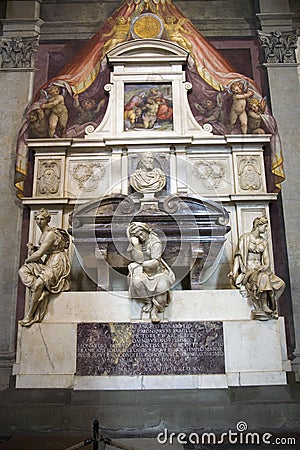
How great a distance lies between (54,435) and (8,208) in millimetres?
3727

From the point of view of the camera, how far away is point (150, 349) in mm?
5672

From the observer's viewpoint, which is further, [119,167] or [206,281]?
[119,167]

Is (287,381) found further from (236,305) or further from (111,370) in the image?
(111,370)

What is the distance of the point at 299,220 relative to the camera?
295 inches

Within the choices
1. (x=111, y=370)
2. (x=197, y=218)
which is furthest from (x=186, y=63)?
(x=111, y=370)

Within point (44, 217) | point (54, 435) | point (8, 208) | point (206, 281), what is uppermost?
point (8, 208)

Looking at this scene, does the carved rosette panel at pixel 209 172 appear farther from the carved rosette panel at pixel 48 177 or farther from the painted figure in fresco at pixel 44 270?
the painted figure in fresco at pixel 44 270

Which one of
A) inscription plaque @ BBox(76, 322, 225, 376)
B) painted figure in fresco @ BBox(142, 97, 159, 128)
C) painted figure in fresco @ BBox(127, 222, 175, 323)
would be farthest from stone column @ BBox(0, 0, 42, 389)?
painted figure in fresco @ BBox(127, 222, 175, 323)

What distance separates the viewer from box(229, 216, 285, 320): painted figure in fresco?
582 centimetres

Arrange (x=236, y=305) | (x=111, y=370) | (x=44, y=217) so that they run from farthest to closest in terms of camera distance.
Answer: (x=44, y=217), (x=236, y=305), (x=111, y=370)

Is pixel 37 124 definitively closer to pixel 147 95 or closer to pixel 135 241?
pixel 147 95

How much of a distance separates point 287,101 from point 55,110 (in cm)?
375

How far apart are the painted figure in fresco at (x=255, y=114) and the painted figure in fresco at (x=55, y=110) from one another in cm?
290

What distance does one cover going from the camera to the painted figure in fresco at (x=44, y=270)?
5816 mm
